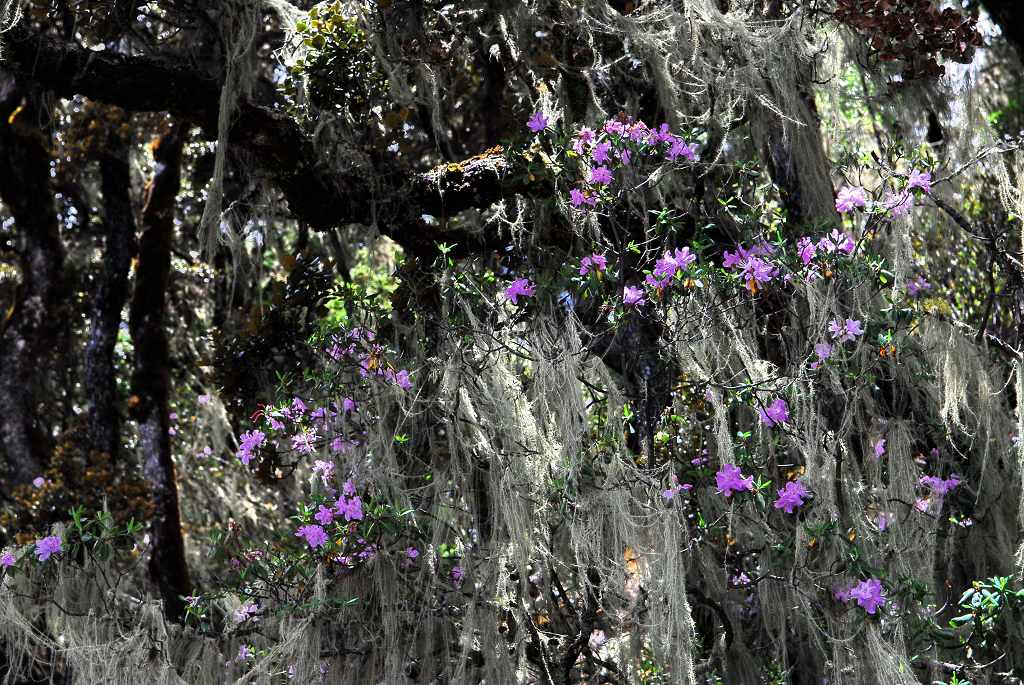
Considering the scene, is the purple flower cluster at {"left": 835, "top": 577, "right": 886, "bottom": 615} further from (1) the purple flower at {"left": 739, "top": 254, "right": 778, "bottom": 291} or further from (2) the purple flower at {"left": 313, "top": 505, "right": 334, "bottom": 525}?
(2) the purple flower at {"left": 313, "top": 505, "right": 334, "bottom": 525}

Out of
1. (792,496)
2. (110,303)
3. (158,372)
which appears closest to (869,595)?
(792,496)

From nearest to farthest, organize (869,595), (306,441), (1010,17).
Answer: (1010,17) → (869,595) → (306,441)

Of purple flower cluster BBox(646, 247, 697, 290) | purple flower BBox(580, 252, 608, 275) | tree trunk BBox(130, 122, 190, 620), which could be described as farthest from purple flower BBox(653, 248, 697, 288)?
tree trunk BBox(130, 122, 190, 620)

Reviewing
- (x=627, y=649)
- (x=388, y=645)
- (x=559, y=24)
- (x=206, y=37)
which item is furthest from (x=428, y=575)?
(x=206, y=37)

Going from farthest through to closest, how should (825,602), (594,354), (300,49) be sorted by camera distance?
(300,49) < (594,354) < (825,602)

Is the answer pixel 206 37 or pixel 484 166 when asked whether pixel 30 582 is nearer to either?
pixel 484 166

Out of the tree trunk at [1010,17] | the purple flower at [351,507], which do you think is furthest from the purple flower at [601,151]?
the tree trunk at [1010,17]

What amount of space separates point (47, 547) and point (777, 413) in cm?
215

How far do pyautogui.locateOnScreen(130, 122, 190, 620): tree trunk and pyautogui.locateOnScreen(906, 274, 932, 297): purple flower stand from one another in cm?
340

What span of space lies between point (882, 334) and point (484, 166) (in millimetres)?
1413

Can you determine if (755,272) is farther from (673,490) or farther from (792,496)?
(673,490)

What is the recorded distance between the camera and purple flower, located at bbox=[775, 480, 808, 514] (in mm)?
3545

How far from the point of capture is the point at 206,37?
4711 mm

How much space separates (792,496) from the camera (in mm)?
3551
